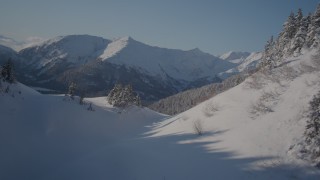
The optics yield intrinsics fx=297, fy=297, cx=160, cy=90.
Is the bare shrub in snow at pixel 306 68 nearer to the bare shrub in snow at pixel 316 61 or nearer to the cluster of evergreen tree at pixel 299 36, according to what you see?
the bare shrub in snow at pixel 316 61

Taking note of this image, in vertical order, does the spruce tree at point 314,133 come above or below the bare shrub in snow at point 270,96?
below

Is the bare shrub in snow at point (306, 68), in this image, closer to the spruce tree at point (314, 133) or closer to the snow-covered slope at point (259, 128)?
the snow-covered slope at point (259, 128)

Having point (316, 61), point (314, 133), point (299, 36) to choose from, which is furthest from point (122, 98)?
point (314, 133)

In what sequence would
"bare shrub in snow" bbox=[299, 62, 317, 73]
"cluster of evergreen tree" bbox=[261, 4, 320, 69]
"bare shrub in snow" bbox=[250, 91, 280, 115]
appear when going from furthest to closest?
1. "cluster of evergreen tree" bbox=[261, 4, 320, 69]
2. "bare shrub in snow" bbox=[299, 62, 317, 73]
3. "bare shrub in snow" bbox=[250, 91, 280, 115]

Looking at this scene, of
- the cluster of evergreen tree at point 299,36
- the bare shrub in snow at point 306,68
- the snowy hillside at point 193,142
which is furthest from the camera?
the cluster of evergreen tree at point 299,36

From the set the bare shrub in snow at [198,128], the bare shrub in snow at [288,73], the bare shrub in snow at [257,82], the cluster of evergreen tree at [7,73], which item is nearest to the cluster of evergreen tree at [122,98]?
the cluster of evergreen tree at [7,73]

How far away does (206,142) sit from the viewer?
25219 mm

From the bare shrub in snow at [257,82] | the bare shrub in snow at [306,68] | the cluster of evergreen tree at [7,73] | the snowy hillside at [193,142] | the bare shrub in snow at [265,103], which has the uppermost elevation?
the cluster of evergreen tree at [7,73]

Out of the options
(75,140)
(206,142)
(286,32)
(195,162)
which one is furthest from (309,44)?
(75,140)

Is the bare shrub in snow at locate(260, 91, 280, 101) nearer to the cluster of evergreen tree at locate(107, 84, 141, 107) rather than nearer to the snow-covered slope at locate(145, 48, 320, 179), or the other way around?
the snow-covered slope at locate(145, 48, 320, 179)

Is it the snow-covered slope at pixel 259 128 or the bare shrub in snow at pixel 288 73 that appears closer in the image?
the snow-covered slope at pixel 259 128

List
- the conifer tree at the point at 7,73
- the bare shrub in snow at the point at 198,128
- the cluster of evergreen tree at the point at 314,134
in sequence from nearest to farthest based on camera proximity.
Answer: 1. the cluster of evergreen tree at the point at 314,134
2. the bare shrub in snow at the point at 198,128
3. the conifer tree at the point at 7,73

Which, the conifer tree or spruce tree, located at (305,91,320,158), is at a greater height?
the conifer tree

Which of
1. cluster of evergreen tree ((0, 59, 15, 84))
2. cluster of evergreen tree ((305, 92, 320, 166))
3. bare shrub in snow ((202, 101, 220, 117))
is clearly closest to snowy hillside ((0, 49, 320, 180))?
bare shrub in snow ((202, 101, 220, 117))
